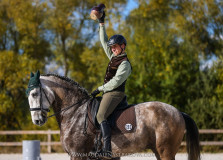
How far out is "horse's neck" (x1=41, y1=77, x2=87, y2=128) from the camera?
5.54 m

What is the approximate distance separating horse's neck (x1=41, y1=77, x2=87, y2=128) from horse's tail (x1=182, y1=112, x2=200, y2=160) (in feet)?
6.12

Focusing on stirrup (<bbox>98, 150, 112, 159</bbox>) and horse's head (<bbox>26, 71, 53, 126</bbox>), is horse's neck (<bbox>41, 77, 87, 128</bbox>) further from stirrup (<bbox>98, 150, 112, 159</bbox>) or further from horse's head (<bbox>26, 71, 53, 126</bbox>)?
stirrup (<bbox>98, 150, 112, 159</bbox>)

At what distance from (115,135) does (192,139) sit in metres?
1.41

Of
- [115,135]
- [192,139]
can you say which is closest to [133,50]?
[192,139]

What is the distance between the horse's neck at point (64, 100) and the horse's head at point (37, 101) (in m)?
0.17

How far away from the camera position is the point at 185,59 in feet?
62.4

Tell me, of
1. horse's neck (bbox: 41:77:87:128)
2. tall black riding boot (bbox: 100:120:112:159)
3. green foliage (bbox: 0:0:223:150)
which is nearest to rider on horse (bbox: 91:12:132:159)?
tall black riding boot (bbox: 100:120:112:159)

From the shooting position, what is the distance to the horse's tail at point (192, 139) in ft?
18.6

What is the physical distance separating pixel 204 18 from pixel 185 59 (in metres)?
5.98

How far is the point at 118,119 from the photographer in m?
5.42

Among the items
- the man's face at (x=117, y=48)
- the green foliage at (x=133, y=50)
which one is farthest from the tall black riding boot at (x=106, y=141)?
the green foliage at (x=133, y=50)

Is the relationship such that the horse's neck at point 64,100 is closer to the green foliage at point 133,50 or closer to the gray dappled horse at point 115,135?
the gray dappled horse at point 115,135

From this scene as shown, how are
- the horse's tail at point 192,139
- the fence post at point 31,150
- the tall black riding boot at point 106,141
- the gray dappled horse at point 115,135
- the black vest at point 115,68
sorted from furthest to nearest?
the fence post at point 31,150 → the horse's tail at point 192,139 → the black vest at point 115,68 → the gray dappled horse at point 115,135 → the tall black riding boot at point 106,141

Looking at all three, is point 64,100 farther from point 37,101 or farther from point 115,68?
point 115,68
